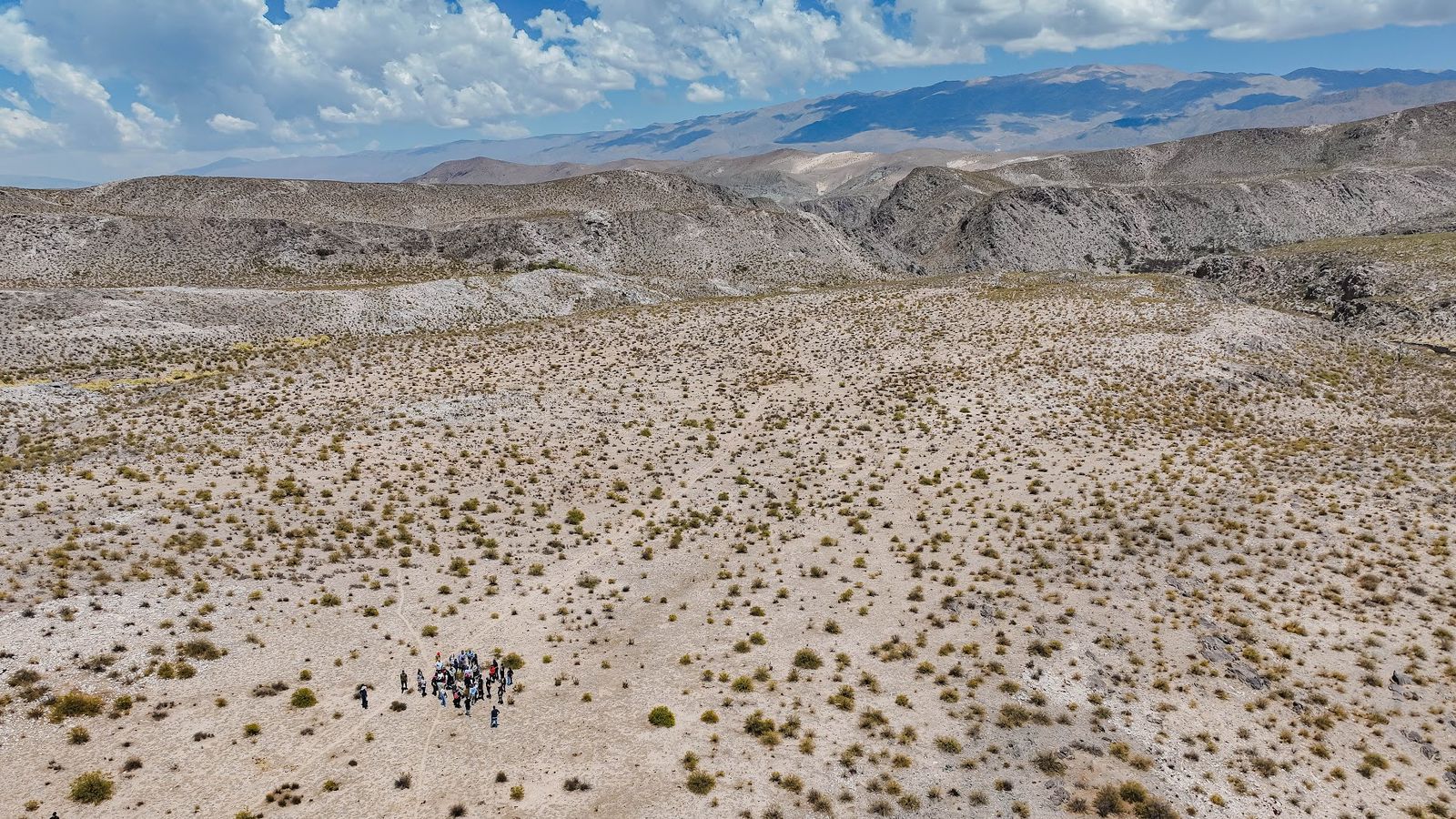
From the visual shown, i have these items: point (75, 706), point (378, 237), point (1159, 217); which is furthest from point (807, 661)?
point (1159, 217)

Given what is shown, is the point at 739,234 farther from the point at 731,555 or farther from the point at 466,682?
the point at 466,682

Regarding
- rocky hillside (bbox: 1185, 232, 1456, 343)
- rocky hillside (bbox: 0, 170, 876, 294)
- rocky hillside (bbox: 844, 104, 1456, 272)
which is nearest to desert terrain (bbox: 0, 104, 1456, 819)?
rocky hillside (bbox: 1185, 232, 1456, 343)

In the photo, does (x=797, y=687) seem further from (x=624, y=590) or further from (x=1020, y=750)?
(x=624, y=590)

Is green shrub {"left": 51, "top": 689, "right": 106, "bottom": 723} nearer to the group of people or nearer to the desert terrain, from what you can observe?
the desert terrain

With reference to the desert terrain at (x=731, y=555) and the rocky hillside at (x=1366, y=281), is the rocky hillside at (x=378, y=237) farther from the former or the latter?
the rocky hillside at (x=1366, y=281)

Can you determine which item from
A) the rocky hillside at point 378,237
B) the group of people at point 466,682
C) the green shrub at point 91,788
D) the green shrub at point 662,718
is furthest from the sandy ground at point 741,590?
the rocky hillside at point 378,237

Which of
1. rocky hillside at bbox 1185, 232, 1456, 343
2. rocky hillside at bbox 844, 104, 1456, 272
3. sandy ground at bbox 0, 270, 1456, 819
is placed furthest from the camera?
rocky hillside at bbox 844, 104, 1456, 272
